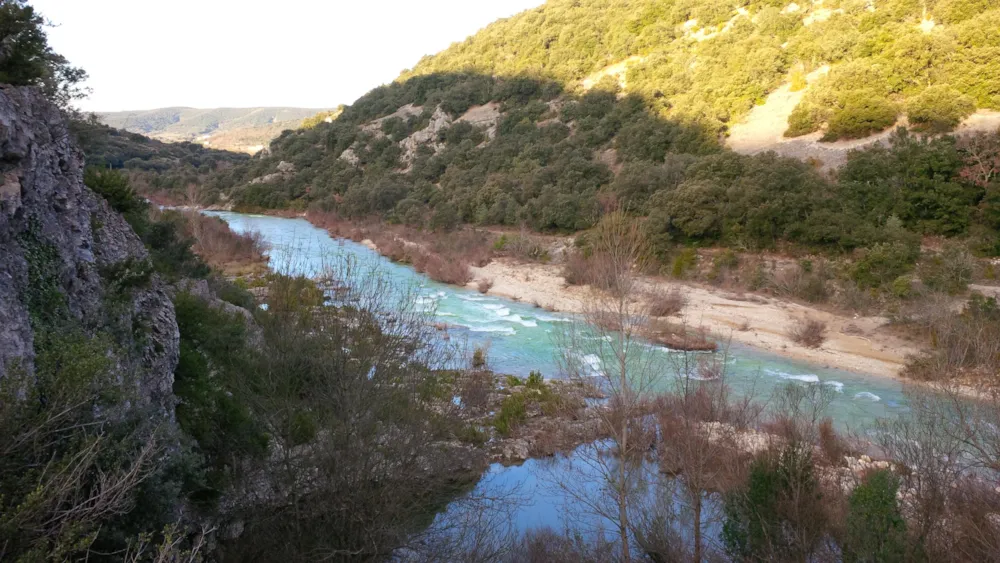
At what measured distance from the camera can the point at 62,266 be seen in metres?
7.04

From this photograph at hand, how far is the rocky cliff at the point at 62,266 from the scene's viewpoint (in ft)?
20.1

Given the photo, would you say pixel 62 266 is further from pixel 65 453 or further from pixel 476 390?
pixel 476 390

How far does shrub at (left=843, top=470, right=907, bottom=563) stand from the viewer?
611 cm

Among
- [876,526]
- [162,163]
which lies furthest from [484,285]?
[162,163]

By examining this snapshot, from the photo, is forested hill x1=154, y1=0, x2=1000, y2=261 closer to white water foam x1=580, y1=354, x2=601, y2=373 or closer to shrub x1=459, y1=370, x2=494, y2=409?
white water foam x1=580, y1=354, x2=601, y2=373

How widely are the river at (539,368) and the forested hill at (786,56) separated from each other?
59.3 ft

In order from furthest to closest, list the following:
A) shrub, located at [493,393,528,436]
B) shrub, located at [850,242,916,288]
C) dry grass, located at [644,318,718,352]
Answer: shrub, located at [850,242,916,288]
dry grass, located at [644,318,718,352]
shrub, located at [493,393,528,436]

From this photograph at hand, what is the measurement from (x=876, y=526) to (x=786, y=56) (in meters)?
42.1

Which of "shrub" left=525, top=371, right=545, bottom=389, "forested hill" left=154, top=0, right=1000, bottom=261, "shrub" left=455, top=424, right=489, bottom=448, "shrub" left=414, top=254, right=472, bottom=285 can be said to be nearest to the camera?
"shrub" left=455, top=424, right=489, bottom=448

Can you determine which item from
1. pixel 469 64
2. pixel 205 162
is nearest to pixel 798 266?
pixel 469 64

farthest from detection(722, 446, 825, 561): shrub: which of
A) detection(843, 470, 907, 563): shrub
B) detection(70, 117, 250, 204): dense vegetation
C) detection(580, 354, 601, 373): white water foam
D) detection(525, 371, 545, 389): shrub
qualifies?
detection(70, 117, 250, 204): dense vegetation

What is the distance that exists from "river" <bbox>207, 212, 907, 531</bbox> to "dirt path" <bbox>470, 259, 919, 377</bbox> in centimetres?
70

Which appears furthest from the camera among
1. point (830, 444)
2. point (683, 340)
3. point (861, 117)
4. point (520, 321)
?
point (861, 117)

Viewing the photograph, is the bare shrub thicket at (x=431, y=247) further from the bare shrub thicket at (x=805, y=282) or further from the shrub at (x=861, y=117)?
the shrub at (x=861, y=117)
